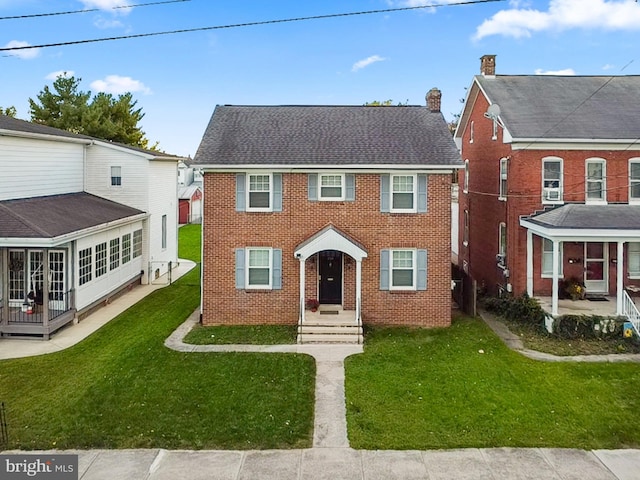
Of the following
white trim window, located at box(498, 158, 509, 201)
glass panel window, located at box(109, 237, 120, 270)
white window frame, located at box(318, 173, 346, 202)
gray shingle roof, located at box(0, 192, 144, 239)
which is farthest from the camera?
glass panel window, located at box(109, 237, 120, 270)

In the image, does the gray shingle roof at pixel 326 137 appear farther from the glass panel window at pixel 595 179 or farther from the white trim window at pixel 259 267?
the glass panel window at pixel 595 179

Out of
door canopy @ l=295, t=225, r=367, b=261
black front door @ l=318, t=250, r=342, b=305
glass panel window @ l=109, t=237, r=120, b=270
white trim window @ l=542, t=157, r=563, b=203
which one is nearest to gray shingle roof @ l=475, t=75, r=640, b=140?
white trim window @ l=542, t=157, r=563, b=203

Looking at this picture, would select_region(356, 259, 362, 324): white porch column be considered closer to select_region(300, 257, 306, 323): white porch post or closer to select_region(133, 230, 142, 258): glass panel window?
select_region(300, 257, 306, 323): white porch post

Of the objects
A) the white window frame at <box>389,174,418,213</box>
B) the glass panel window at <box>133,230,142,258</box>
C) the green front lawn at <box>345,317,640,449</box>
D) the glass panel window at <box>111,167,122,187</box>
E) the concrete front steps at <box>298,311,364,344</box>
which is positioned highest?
the glass panel window at <box>111,167,122,187</box>

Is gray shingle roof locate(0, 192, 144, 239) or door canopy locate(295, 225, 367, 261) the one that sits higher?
gray shingle roof locate(0, 192, 144, 239)

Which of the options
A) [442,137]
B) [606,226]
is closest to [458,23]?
[442,137]

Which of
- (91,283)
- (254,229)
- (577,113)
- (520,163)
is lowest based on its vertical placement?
(91,283)

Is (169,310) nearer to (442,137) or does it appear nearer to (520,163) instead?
(442,137)

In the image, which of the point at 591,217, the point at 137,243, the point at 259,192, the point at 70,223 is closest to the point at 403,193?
the point at 259,192
